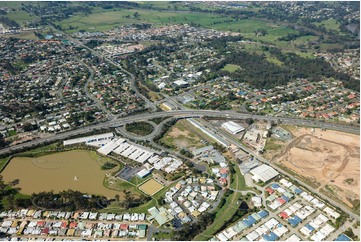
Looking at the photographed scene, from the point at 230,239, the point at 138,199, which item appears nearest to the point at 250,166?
the point at 230,239

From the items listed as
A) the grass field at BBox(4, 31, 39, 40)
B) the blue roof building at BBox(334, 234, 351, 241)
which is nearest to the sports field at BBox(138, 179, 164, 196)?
the blue roof building at BBox(334, 234, 351, 241)

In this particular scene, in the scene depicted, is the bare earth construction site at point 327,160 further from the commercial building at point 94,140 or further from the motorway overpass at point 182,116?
the commercial building at point 94,140

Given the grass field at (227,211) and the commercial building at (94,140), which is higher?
the commercial building at (94,140)

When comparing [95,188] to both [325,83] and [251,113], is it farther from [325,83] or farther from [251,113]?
[325,83]

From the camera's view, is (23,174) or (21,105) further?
(21,105)

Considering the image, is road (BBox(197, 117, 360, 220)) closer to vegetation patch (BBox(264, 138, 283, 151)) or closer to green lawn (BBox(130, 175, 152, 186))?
vegetation patch (BBox(264, 138, 283, 151))

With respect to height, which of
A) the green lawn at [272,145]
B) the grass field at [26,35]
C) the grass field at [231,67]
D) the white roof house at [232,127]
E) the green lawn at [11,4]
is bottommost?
the green lawn at [272,145]

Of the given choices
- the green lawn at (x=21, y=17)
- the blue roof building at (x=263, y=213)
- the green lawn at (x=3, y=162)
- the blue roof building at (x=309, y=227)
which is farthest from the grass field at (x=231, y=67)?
the green lawn at (x=21, y=17)

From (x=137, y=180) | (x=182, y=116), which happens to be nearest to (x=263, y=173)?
(x=137, y=180)
